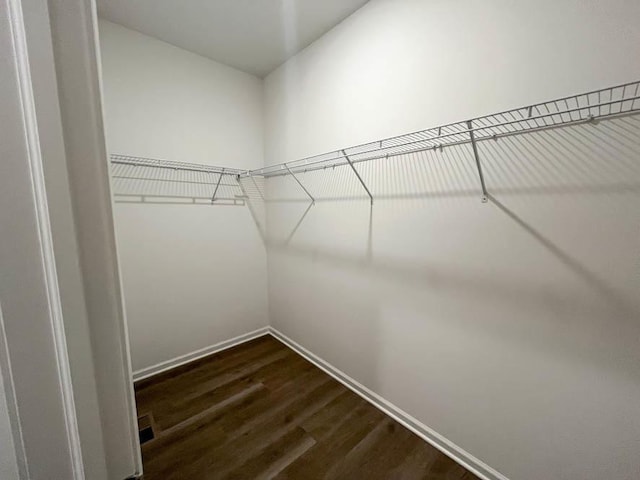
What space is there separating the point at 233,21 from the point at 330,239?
167cm

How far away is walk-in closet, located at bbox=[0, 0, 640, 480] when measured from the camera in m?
0.36

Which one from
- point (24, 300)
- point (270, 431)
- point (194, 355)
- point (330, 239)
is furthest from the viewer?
point (194, 355)

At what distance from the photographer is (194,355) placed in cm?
235

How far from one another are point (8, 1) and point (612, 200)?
1.58m

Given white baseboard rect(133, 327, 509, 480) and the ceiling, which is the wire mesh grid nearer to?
the ceiling

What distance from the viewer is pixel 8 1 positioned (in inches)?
Result: 11.4

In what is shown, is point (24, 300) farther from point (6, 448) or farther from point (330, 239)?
point (330, 239)

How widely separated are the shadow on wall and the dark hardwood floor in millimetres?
828

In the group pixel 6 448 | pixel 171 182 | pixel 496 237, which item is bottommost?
pixel 6 448

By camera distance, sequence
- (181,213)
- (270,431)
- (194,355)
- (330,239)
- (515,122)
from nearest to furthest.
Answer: (515,122) → (270,431) → (330,239) → (181,213) → (194,355)

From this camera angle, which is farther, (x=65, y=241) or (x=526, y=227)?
(x=526, y=227)

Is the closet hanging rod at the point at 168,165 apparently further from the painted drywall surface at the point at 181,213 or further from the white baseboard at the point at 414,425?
the white baseboard at the point at 414,425

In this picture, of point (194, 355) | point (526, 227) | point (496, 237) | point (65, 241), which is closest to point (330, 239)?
point (496, 237)

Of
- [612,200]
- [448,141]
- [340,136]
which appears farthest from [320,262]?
[612,200]
